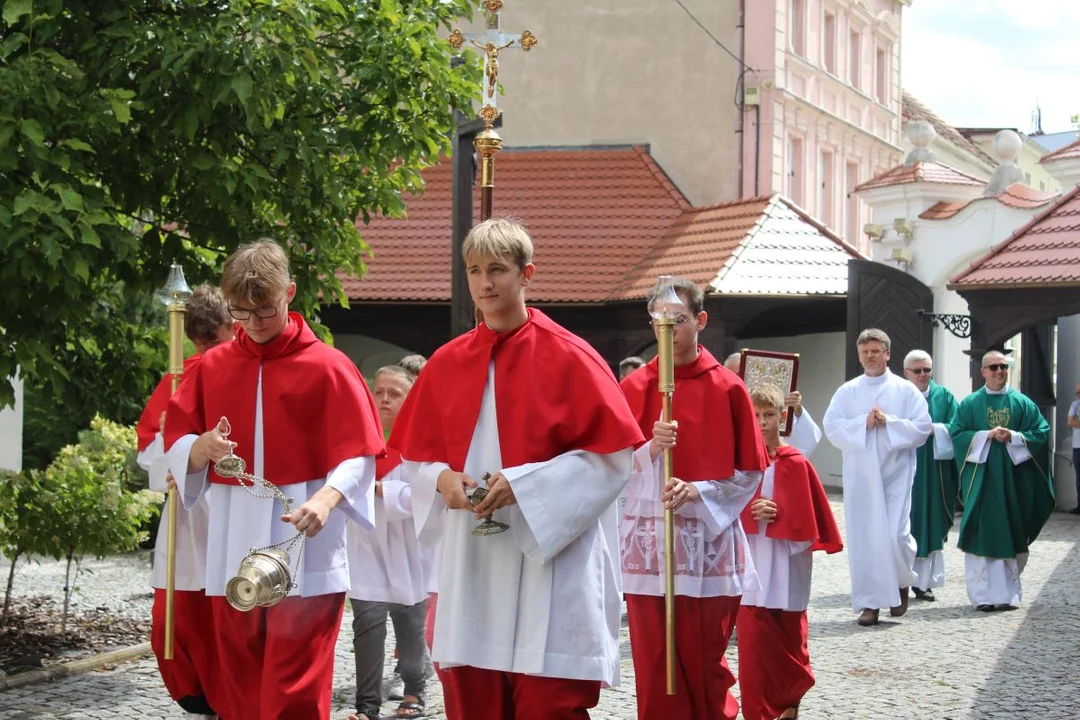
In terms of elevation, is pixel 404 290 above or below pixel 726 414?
above

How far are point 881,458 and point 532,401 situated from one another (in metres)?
7.45

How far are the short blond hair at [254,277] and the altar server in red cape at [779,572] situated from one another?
3136mm

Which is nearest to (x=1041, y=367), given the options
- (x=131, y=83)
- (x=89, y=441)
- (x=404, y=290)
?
(x=404, y=290)

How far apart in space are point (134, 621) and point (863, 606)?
4.91 meters

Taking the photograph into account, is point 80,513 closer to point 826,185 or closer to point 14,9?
point 14,9

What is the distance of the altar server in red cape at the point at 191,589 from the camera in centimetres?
632

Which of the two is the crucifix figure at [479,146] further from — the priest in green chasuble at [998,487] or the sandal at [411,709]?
the priest in green chasuble at [998,487]

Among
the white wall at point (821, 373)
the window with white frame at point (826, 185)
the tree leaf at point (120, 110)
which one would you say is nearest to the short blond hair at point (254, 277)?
the tree leaf at point (120, 110)

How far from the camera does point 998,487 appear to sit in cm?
1272

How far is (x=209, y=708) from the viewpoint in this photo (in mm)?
6539

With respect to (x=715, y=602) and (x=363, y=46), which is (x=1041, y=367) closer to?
(x=363, y=46)

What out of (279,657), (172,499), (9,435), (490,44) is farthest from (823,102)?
(279,657)

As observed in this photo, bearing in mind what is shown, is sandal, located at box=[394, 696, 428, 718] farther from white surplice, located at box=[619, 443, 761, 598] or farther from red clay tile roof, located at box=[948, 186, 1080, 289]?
red clay tile roof, located at box=[948, 186, 1080, 289]

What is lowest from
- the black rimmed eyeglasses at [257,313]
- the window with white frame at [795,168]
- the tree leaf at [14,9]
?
the black rimmed eyeglasses at [257,313]
